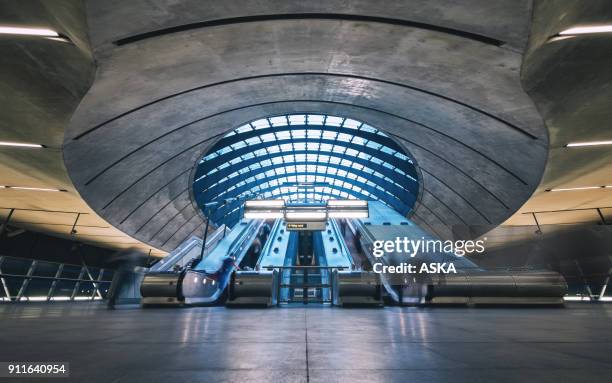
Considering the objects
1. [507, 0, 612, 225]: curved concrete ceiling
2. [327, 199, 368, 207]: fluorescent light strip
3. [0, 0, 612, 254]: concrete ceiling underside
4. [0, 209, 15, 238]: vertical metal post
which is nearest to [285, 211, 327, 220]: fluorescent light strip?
[327, 199, 368, 207]: fluorescent light strip

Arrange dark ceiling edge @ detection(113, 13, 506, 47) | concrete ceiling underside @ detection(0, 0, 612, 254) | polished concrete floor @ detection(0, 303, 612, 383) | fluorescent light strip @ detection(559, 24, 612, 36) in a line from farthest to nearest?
dark ceiling edge @ detection(113, 13, 506, 47)
concrete ceiling underside @ detection(0, 0, 612, 254)
fluorescent light strip @ detection(559, 24, 612, 36)
polished concrete floor @ detection(0, 303, 612, 383)

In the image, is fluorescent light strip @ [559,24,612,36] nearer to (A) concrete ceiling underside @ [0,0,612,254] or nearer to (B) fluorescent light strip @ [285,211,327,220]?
(A) concrete ceiling underside @ [0,0,612,254]

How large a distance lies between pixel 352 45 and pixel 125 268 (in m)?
9.74

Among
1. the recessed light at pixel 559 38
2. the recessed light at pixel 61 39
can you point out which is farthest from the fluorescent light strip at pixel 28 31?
the recessed light at pixel 559 38

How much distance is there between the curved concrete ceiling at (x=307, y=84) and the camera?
6.92 m

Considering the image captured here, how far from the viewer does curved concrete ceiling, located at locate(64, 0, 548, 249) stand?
6.92 meters

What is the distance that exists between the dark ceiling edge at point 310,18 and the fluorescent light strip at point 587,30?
71.6 inches

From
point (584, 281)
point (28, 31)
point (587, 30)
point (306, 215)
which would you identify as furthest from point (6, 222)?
point (584, 281)

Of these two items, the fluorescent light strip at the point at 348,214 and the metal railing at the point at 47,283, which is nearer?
the metal railing at the point at 47,283

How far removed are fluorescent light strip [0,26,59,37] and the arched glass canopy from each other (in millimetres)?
12773

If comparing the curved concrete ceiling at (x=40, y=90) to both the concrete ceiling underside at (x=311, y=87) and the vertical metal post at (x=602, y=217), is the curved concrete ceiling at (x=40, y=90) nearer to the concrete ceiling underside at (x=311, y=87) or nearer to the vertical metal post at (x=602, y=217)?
the concrete ceiling underside at (x=311, y=87)

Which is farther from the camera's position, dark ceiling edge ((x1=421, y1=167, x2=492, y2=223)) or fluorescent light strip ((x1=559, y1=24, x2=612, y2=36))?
dark ceiling edge ((x1=421, y1=167, x2=492, y2=223))

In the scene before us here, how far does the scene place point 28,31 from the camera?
5230 mm

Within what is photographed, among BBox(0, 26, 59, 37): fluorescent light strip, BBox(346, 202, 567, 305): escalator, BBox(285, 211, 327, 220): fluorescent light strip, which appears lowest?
BBox(346, 202, 567, 305): escalator
